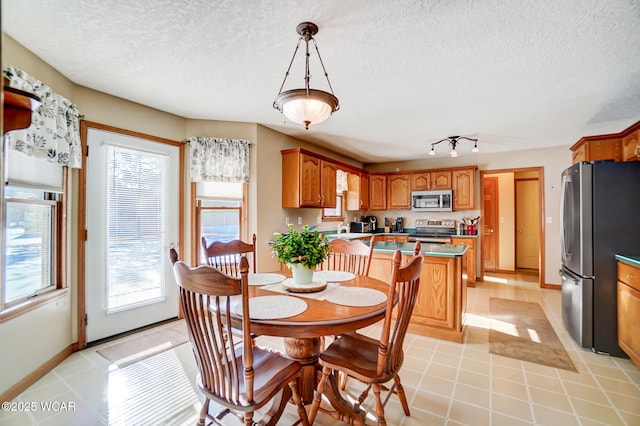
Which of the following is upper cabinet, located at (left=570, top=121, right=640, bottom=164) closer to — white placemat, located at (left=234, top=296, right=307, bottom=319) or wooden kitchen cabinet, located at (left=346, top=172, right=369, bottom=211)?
wooden kitchen cabinet, located at (left=346, top=172, right=369, bottom=211)

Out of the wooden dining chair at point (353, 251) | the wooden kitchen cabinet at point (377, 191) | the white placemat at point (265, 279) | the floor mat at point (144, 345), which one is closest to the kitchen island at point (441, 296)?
the wooden dining chair at point (353, 251)

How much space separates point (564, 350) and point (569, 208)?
4.43 ft

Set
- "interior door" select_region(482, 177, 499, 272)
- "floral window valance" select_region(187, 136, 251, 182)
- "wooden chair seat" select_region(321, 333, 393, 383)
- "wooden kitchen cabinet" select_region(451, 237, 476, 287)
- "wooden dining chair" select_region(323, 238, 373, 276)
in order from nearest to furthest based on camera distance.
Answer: "wooden chair seat" select_region(321, 333, 393, 383) → "wooden dining chair" select_region(323, 238, 373, 276) → "floral window valance" select_region(187, 136, 251, 182) → "wooden kitchen cabinet" select_region(451, 237, 476, 287) → "interior door" select_region(482, 177, 499, 272)

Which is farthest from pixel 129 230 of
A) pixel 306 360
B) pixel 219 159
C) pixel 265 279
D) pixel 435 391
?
pixel 435 391

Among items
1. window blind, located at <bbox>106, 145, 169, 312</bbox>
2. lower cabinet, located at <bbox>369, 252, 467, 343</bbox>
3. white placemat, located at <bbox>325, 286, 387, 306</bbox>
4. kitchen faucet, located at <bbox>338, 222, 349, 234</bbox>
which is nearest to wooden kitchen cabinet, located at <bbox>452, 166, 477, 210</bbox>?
kitchen faucet, located at <bbox>338, 222, 349, 234</bbox>

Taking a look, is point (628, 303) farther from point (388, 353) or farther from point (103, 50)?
point (103, 50)

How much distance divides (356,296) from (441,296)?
63.7 inches

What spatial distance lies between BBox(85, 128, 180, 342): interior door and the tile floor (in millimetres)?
519

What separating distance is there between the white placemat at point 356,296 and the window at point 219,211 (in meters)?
2.16

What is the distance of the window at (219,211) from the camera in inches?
144

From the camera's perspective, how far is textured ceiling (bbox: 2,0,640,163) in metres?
1.81

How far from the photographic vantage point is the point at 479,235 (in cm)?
555

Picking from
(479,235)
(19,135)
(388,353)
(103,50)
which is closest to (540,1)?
(388,353)

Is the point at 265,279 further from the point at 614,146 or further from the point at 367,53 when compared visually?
the point at 614,146
